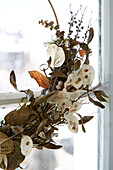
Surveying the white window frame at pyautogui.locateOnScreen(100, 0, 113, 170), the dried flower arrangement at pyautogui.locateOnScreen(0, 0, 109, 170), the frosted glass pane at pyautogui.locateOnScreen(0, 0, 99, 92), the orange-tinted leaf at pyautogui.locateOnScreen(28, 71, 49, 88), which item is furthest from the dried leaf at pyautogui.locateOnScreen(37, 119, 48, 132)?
the white window frame at pyautogui.locateOnScreen(100, 0, 113, 170)

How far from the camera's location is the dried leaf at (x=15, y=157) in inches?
22.6

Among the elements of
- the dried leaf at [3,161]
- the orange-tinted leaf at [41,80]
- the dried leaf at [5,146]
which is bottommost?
the dried leaf at [3,161]

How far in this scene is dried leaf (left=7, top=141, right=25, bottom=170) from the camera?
575 millimetres

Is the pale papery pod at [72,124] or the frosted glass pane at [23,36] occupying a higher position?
the frosted glass pane at [23,36]

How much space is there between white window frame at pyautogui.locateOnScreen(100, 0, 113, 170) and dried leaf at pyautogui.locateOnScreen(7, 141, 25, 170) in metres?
0.57

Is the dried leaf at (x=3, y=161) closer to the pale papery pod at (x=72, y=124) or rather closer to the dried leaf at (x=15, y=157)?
the dried leaf at (x=15, y=157)

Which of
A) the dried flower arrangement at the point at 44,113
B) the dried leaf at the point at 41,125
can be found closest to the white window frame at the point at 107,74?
the dried flower arrangement at the point at 44,113

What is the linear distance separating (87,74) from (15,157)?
0.90 ft

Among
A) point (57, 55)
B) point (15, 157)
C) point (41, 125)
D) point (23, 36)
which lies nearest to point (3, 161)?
point (15, 157)

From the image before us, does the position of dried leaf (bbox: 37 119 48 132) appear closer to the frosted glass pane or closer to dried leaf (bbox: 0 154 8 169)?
dried leaf (bbox: 0 154 8 169)

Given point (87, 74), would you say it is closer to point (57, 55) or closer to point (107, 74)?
point (57, 55)

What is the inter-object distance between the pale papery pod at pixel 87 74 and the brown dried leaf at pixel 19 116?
0.15m

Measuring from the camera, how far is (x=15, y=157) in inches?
23.0

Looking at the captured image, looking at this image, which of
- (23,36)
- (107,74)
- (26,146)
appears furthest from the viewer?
(107,74)
